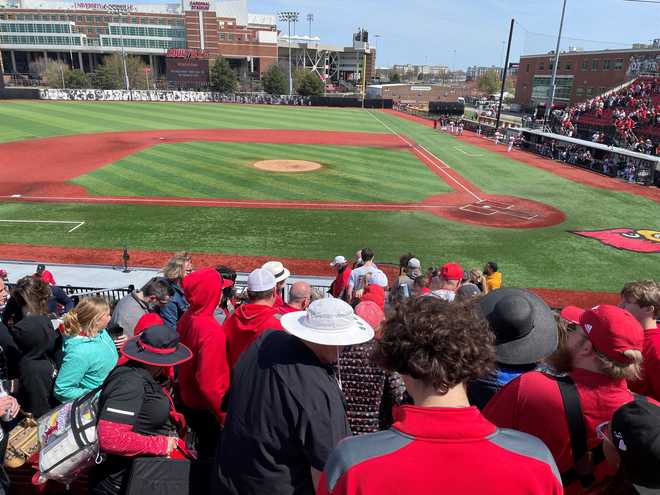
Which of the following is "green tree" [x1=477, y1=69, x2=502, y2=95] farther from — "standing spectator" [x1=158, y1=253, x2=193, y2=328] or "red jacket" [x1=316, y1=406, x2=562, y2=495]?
"red jacket" [x1=316, y1=406, x2=562, y2=495]

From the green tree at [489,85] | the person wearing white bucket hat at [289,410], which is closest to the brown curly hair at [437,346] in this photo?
the person wearing white bucket hat at [289,410]

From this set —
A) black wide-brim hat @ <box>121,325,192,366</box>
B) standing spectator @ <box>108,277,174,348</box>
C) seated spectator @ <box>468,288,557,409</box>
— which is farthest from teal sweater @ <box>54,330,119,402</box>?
seated spectator @ <box>468,288,557,409</box>

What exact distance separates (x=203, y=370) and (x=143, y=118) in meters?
46.1

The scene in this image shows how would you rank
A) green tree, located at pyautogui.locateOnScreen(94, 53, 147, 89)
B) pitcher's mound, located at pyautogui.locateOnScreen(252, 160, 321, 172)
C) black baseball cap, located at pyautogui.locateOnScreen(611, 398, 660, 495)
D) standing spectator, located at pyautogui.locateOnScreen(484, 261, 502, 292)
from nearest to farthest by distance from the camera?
1. black baseball cap, located at pyautogui.locateOnScreen(611, 398, 660, 495)
2. standing spectator, located at pyautogui.locateOnScreen(484, 261, 502, 292)
3. pitcher's mound, located at pyautogui.locateOnScreen(252, 160, 321, 172)
4. green tree, located at pyautogui.locateOnScreen(94, 53, 147, 89)

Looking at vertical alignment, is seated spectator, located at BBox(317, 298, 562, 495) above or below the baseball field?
above

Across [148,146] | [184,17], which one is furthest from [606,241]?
[184,17]

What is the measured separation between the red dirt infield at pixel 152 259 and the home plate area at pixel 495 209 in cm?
705

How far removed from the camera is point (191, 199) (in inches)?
782

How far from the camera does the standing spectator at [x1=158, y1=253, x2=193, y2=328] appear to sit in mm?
5910

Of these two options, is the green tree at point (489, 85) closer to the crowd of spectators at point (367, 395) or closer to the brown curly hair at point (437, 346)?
the crowd of spectators at point (367, 395)

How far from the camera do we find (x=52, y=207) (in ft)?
61.2

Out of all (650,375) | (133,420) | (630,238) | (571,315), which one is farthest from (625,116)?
(133,420)

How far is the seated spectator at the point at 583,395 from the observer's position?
2.45 metres

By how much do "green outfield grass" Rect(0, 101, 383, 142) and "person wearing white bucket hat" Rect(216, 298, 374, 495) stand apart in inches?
1480
